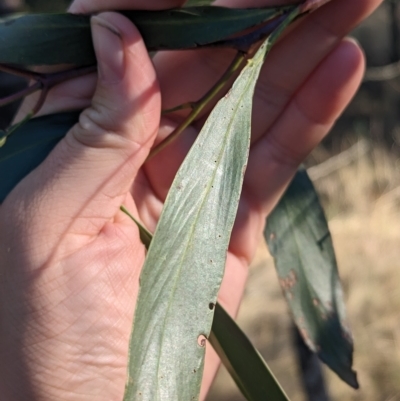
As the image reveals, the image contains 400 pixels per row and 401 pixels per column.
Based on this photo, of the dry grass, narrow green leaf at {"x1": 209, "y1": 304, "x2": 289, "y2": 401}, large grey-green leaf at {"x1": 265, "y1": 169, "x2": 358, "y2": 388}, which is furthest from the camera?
the dry grass

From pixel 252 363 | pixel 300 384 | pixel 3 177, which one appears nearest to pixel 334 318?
pixel 252 363

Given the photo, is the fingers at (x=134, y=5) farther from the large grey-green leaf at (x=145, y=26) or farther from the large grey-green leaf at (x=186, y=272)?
the large grey-green leaf at (x=186, y=272)

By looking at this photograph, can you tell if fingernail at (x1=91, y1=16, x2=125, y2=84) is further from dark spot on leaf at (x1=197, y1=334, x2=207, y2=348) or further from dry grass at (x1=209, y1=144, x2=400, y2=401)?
dry grass at (x1=209, y1=144, x2=400, y2=401)

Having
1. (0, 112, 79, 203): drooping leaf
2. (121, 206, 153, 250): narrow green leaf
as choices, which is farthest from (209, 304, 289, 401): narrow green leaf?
(0, 112, 79, 203): drooping leaf

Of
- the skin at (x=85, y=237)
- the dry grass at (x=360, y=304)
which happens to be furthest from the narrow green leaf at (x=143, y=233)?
the dry grass at (x=360, y=304)

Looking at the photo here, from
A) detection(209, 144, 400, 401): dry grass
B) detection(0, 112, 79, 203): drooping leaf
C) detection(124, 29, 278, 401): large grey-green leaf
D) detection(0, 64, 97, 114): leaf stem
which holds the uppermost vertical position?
detection(0, 64, 97, 114): leaf stem

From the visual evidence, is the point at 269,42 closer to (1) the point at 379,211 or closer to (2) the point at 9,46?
(2) the point at 9,46

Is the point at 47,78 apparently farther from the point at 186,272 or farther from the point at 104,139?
the point at 186,272
